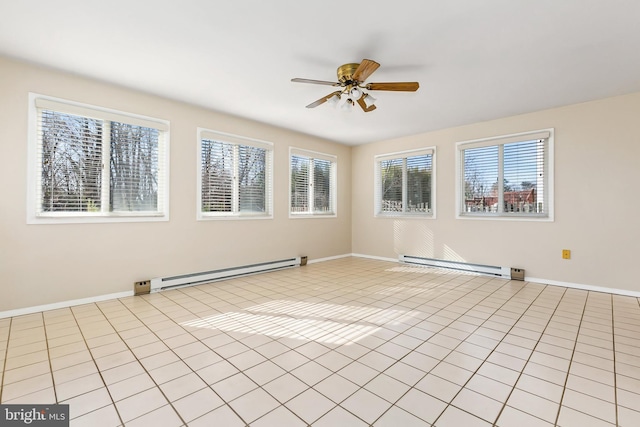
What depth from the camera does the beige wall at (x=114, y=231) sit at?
3.10 meters

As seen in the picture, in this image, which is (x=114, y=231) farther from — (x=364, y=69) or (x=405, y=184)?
(x=405, y=184)

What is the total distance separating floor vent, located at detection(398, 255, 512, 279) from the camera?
4.95m

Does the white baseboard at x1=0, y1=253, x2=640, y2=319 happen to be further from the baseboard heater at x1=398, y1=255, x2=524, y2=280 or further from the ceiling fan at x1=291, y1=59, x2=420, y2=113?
the ceiling fan at x1=291, y1=59, x2=420, y2=113

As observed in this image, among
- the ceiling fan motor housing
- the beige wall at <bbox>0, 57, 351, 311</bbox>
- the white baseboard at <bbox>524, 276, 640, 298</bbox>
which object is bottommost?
the white baseboard at <bbox>524, 276, 640, 298</bbox>

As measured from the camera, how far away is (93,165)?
11.9 feet

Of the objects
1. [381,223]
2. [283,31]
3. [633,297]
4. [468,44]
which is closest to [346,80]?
[283,31]

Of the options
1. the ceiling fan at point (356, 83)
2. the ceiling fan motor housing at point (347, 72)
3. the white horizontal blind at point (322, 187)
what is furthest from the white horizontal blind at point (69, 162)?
the white horizontal blind at point (322, 187)

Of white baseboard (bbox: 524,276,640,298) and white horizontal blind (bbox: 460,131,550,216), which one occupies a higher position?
white horizontal blind (bbox: 460,131,550,216)

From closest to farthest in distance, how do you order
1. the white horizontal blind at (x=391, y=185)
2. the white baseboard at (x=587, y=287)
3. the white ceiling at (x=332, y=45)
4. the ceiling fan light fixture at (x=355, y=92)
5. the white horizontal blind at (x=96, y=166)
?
the white ceiling at (x=332, y=45)
the ceiling fan light fixture at (x=355, y=92)
the white horizontal blind at (x=96, y=166)
the white baseboard at (x=587, y=287)
the white horizontal blind at (x=391, y=185)

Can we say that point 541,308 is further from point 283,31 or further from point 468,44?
point 283,31

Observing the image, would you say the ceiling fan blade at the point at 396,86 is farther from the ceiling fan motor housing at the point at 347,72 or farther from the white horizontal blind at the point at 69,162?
the white horizontal blind at the point at 69,162

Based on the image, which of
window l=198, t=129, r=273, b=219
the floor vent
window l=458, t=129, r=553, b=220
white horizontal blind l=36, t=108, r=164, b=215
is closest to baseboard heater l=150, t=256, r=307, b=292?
window l=198, t=129, r=273, b=219

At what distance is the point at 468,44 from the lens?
279cm

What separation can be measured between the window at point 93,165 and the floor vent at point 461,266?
4.65 m
